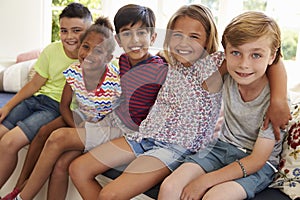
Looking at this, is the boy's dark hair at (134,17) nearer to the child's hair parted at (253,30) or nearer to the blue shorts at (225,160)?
the child's hair parted at (253,30)

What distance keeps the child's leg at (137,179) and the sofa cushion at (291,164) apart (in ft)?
1.36

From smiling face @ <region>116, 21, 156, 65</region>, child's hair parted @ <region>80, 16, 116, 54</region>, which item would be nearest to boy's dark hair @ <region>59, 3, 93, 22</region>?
child's hair parted @ <region>80, 16, 116, 54</region>

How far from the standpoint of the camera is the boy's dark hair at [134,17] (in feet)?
5.40

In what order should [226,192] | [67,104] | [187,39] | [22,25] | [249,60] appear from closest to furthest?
[226,192] → [249,60] → [187,39] → [67,104] → [22,25]

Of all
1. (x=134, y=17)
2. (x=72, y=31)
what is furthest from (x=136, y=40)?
(x=72, y=31)

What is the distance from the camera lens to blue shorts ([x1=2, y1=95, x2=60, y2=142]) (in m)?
2.01

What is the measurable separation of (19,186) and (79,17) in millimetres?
824

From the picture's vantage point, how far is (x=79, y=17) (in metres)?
2.04

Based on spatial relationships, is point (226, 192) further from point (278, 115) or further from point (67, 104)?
point (67, 104)

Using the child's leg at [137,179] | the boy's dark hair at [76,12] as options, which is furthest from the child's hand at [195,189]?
the boy's dark hair at [76,12]

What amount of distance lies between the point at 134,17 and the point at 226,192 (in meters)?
0.73

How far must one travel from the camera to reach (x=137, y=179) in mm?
1505

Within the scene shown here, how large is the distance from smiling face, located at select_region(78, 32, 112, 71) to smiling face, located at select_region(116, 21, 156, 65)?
0.29 feet

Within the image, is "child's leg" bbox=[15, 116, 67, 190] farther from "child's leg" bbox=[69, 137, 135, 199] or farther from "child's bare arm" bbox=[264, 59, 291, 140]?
"child's bare arm" bbox=[264, 59, 291, 140]
